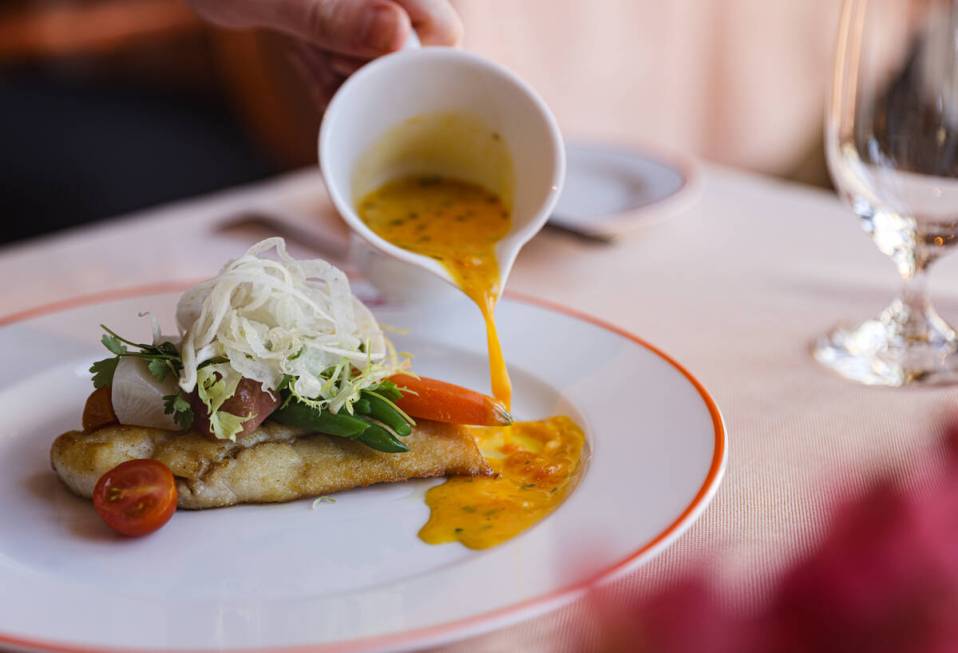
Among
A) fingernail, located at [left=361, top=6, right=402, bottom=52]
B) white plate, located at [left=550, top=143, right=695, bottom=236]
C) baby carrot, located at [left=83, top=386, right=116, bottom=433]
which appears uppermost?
fingernail, located at [left=361, top=6, right=402, bottom=52]

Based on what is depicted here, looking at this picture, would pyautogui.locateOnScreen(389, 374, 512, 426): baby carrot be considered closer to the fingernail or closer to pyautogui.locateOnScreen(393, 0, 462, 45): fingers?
the fingernail

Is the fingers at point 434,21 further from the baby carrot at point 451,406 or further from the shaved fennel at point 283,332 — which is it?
the baby carrot at point 451,406

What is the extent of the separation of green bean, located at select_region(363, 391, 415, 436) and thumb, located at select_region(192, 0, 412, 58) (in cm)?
65

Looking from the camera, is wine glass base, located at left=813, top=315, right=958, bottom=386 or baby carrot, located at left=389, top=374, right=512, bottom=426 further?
wine glass base, located at left=813, top=315, right=958, bottom=386

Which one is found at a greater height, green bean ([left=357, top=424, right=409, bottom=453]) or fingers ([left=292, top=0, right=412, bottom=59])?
fingers ([left=292, top=0, right=412, bottom=59])

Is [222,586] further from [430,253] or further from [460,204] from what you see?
[460,204]

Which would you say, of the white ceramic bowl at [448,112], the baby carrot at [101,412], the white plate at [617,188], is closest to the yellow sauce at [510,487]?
the white ceramic bowl at [448,112]

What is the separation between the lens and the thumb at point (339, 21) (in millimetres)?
1693

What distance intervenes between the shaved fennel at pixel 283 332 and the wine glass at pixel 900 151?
2.74 feet

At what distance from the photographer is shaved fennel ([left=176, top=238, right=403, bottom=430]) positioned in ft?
4.43

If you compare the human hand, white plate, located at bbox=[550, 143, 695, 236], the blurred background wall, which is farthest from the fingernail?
→ the blurred background wall

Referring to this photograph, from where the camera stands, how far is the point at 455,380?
5.47 ft

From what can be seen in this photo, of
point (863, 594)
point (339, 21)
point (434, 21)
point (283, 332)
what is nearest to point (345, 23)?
point (339, 21)

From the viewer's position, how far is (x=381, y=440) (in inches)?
53.8
